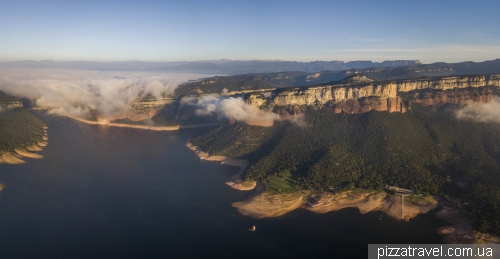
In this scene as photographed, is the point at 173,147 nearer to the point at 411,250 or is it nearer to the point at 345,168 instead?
the point at 345,168

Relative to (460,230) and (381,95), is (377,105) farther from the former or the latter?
(460,230)

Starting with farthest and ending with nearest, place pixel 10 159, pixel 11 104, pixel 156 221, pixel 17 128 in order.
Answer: pixel 11 104, pixel 17 128, pixel 10 159, pixel 156 221

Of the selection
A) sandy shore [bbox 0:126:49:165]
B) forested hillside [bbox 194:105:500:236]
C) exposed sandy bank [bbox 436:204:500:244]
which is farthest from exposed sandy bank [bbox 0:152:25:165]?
exposed sandy bank [bbox 436:204:500:244]

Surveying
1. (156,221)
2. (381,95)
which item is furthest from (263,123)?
(156,221)

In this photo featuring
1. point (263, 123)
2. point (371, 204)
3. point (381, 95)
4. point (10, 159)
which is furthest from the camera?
point (263, 123)

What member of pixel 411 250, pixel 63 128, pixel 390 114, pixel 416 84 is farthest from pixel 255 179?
pixel 63 128

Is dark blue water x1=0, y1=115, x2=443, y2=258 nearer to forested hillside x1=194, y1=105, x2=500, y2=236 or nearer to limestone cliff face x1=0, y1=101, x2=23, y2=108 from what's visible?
forested hillside x1=194, y1=105, x2=500, y2=236

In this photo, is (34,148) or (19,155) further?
(34,148)

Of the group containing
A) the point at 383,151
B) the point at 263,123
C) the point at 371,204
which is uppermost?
the point at 263,123
